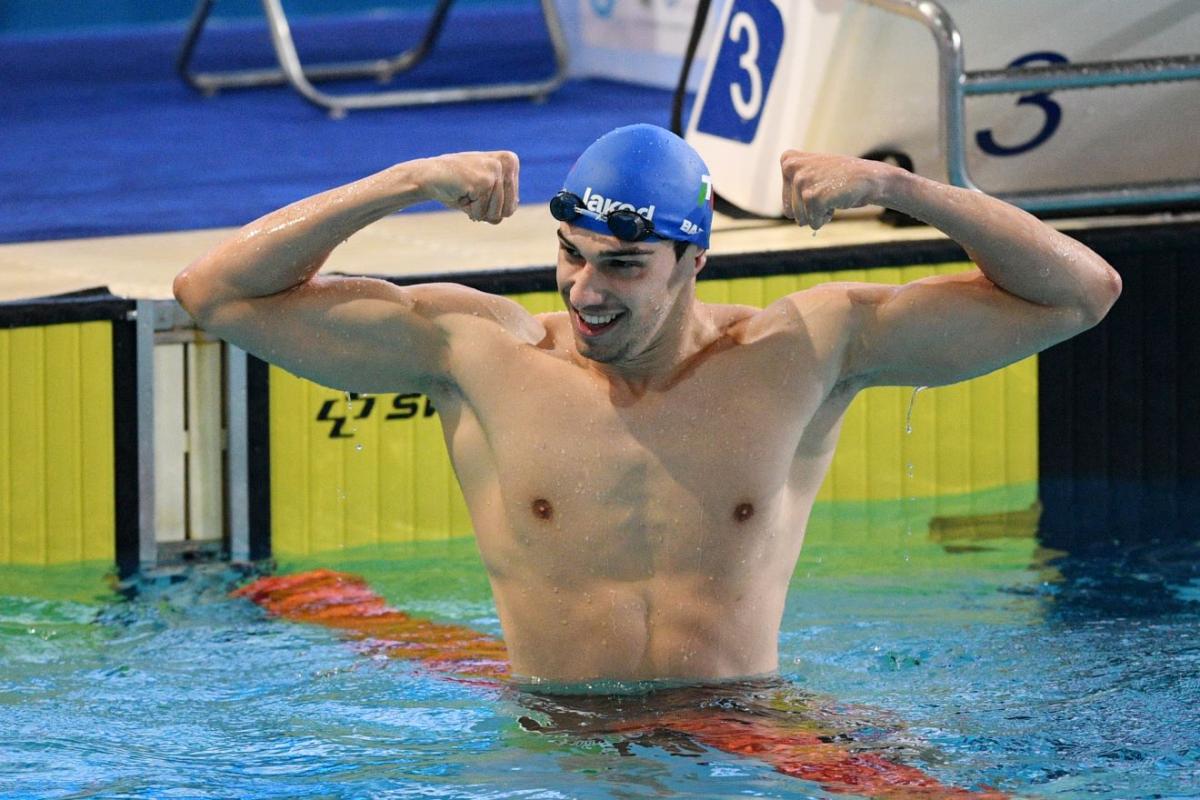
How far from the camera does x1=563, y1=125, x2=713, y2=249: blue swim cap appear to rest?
297cm

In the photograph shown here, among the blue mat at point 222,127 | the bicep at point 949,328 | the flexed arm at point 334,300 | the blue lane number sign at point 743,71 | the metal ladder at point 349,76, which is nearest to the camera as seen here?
the flexed arm at point 334,300

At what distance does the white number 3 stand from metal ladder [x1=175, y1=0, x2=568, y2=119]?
296 cm

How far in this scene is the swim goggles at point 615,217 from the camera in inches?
116

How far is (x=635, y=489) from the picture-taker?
10.4ft

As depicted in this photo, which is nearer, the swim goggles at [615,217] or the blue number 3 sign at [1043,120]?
the swim goggles at [615,217]

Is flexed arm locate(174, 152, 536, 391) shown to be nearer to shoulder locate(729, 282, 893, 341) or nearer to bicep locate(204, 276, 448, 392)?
bicep locate(204, 276, 448, 392)

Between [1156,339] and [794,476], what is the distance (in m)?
2.47

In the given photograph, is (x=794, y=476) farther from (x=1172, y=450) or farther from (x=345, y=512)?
(x=1172, y=450)

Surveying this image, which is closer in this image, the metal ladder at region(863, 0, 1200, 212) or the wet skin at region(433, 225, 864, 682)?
the wet skin at region(433, 225, 864, 682)

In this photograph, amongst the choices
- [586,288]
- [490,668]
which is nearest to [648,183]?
[586,288]

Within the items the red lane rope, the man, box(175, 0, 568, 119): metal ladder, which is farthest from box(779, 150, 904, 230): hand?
box(175, 0, 568, 119): metal ladder

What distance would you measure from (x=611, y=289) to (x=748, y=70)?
2.91 meters

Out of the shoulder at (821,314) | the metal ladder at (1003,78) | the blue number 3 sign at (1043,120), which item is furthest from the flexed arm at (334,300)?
the blue number 3 sign at (1043,120)

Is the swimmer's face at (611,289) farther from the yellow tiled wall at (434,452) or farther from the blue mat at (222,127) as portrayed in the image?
the blue mat at (222,127)
